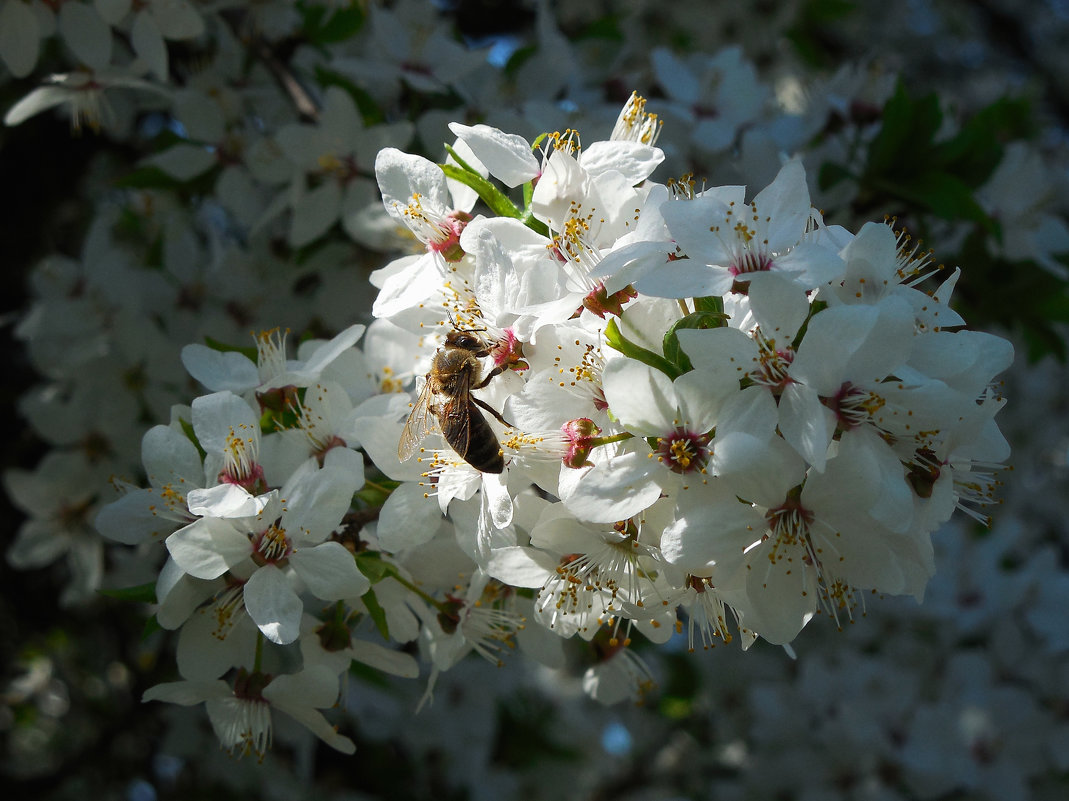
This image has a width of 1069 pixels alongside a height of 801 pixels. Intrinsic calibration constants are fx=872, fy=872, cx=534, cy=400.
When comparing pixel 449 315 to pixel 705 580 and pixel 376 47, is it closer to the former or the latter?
pixel 705 580

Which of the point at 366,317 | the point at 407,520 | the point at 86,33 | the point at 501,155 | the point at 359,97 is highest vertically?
the point at 501,155

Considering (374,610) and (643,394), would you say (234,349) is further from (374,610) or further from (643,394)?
(643,394)

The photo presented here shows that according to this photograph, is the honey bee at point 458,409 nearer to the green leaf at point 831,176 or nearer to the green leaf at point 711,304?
the green leaf at point 711,304

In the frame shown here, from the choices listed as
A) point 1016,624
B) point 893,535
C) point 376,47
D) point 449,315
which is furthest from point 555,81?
point 1016,624

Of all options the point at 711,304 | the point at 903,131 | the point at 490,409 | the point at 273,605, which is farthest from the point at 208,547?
the point at 903,131

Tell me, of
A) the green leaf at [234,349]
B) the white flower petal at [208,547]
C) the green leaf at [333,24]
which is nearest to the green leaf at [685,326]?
the white flower petal at [208,547]

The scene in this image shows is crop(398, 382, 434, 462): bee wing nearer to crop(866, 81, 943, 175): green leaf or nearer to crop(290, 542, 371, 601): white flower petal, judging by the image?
crop(290, 542, 371, 601): white flower petal

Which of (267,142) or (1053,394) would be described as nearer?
(267,142)
